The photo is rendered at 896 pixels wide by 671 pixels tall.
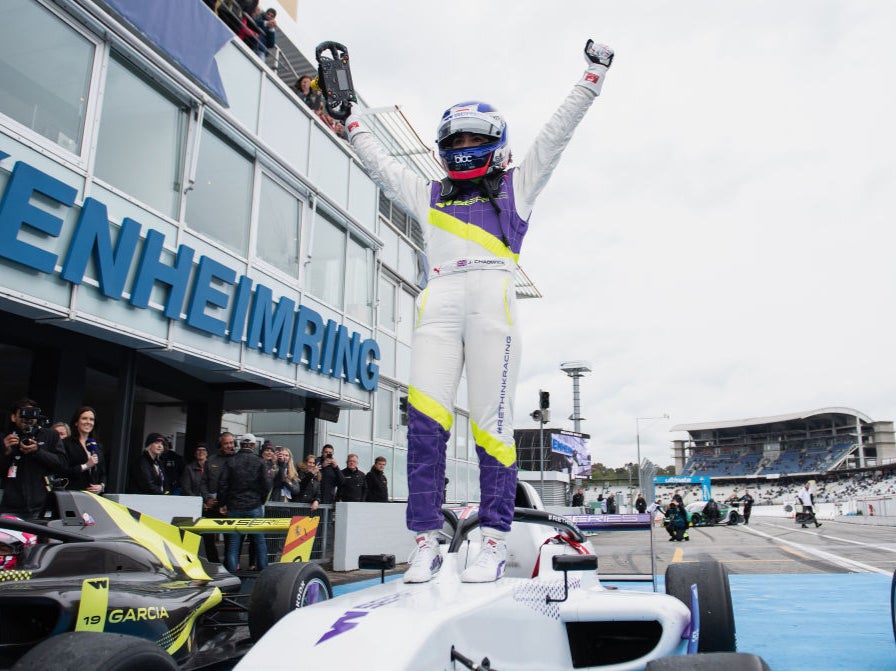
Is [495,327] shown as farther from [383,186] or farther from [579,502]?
[579,502]

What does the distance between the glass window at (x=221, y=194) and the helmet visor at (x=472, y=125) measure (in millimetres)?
7812

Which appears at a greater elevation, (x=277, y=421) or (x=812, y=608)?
(x=277, y=421)

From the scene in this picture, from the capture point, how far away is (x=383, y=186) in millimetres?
3959

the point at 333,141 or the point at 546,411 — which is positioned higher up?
the point at 333,141

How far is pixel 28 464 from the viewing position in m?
6.28

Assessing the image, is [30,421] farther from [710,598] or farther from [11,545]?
[710,598]

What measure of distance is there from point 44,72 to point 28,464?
452 cm

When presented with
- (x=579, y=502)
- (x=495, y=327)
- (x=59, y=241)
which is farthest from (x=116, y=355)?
(x=579, y=502)

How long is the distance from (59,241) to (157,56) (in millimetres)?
3128

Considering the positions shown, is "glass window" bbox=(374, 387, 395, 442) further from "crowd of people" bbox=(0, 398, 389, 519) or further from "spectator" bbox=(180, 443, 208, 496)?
"spectator" bbox=(180, 443, 208, 496)

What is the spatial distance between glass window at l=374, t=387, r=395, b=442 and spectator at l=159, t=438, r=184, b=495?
8.84 m

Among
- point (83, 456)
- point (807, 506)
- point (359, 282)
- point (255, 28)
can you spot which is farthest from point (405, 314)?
point (807, 506)

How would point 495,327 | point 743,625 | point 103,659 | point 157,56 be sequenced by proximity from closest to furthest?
point 103,659
point 495,327
point 743,625
point 157,56

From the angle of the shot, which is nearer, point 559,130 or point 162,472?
point 559,130
